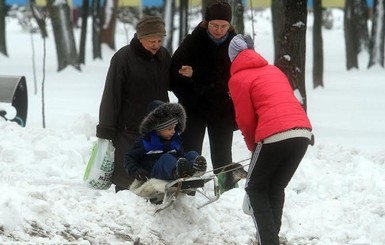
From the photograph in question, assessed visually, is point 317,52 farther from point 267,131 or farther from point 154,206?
point 267,131

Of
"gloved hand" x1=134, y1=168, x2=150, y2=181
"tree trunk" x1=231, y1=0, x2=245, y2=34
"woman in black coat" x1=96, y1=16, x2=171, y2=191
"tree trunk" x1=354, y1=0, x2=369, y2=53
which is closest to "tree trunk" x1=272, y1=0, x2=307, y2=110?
"tree trunk" x1=231, y1=0, x2=245, y2=34

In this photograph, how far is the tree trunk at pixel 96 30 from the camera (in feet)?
101

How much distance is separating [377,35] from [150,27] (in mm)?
22529

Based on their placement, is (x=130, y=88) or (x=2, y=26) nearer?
(x=130, y=88)

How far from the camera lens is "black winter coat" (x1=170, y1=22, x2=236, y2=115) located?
7.44 metres

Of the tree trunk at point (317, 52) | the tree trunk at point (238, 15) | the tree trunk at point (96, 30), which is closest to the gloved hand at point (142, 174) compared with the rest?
the tree trunk at point (238, 15)

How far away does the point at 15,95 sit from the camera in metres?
12.3

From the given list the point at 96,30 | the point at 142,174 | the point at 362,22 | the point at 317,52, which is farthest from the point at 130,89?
the point at 362,22

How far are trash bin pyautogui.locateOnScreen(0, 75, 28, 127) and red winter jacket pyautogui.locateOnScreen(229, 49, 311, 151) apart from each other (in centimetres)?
680

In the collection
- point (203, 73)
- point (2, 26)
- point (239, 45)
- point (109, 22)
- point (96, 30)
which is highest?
point (239, 45)

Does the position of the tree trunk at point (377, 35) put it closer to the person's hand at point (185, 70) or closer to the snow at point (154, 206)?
the snow at point (154, 206)

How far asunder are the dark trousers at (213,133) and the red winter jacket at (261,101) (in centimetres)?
160

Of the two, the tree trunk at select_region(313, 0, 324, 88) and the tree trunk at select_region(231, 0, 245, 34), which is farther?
the tree trunk at select_region(313, 0, 324, 88)

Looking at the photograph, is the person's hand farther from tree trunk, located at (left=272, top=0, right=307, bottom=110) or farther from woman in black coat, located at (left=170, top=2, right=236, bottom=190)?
tree trunk, located at (left=272, top=0, right=307, bottom=110)
